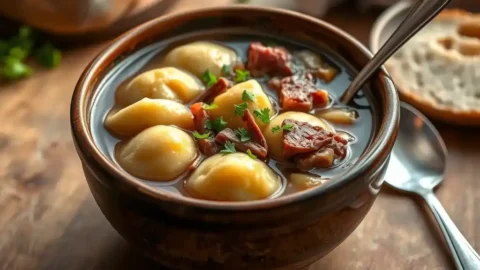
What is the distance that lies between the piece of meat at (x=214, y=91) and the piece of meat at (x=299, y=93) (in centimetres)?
12

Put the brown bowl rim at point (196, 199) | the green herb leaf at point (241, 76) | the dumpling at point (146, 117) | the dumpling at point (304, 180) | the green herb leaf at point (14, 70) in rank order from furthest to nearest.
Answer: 1. the green herb leaf at point (14, 70)
2. the green herb leaf at point (241, 76)
3. the dumpling at point (146, 117)
4. the dumpling at point (304, 180)
5. the brown bowl rim at point (196, 199)

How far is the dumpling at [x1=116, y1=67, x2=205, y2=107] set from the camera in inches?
52.9

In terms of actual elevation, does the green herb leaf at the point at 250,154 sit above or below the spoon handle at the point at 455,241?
above

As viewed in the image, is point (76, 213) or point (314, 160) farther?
point (76, 213)

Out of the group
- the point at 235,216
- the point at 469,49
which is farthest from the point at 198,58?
the point at 469,49

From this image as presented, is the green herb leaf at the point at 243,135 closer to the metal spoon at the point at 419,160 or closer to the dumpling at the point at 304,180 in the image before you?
A: the dumpling at the point at 304,180

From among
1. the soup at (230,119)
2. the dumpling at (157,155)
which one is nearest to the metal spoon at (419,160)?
the soup at (230,119)

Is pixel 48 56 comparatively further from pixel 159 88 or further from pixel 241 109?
pixel 241 109

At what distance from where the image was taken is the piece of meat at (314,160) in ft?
3.94

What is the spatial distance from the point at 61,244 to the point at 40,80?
0.64 metres

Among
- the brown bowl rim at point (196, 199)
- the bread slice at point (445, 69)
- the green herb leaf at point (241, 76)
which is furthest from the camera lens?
the bread slice at point (445, 69)

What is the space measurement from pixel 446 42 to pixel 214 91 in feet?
2.84

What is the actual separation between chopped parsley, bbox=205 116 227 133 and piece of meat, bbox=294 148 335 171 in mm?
165

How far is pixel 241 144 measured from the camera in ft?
4.00
